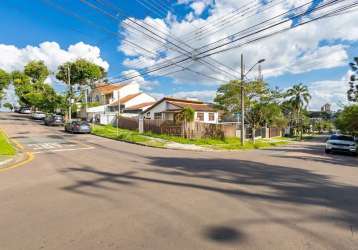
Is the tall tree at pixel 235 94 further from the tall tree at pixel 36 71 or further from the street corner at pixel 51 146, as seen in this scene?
the tall tree at pixel 36 71

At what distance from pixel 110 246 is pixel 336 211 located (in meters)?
4.49

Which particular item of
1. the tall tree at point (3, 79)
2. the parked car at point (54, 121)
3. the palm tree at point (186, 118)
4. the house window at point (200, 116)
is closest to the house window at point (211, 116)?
the house window at point (200, 116)

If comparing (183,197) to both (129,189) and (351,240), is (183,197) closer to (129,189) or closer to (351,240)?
(129,189)

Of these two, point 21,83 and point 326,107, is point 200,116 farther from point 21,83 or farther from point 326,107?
point 326,107

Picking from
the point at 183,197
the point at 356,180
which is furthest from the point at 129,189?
the point at 356,180

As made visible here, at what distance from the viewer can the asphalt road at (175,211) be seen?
396 centimetres

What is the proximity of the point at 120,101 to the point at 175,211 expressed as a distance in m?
45.8

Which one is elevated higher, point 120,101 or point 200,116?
point 120,101

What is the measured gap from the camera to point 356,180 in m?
8.84

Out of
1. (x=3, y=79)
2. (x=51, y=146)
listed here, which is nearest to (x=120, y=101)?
(x=51, y=146)

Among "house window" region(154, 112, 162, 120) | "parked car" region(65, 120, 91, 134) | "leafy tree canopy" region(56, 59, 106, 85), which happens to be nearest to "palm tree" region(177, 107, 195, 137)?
"parked car" region(65, 120, 91, 134)

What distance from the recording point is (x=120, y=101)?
49281 millimetres

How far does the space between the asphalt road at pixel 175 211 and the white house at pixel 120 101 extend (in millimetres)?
35030

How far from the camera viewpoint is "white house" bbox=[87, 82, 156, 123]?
4514 centimetres
